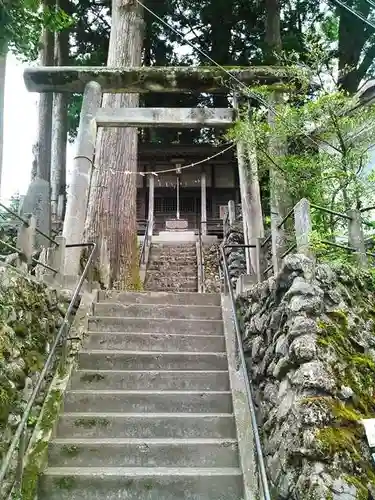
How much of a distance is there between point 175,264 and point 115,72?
6.78m

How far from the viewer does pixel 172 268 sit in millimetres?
12492

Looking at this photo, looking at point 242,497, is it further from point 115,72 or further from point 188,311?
point 115,72

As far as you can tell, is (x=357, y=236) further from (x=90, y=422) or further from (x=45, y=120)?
(x=45, y=120)

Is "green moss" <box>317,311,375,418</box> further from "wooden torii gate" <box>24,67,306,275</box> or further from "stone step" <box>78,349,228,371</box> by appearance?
"wooden torii gate" <box>24,67,306,275</box>

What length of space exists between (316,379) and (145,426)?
1716 millimetres

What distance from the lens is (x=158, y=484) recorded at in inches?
139

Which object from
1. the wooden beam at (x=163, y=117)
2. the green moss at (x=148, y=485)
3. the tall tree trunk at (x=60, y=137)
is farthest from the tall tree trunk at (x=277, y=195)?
the tall tree trunk at (x=60, y=137)

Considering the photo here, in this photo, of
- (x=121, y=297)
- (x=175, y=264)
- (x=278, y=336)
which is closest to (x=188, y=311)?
(x=121, y=297)

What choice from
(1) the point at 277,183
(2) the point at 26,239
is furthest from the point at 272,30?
(2) the point at 26,239

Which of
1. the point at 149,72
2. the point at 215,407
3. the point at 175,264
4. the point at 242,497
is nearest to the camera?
the point at 242,497

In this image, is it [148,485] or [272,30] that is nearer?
[148,485]

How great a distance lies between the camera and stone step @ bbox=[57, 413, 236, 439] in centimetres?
403

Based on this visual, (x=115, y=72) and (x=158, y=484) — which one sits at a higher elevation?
(x=115, y=72)

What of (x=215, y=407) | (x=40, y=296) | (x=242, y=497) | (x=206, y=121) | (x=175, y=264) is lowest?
(x=242, y=497)
